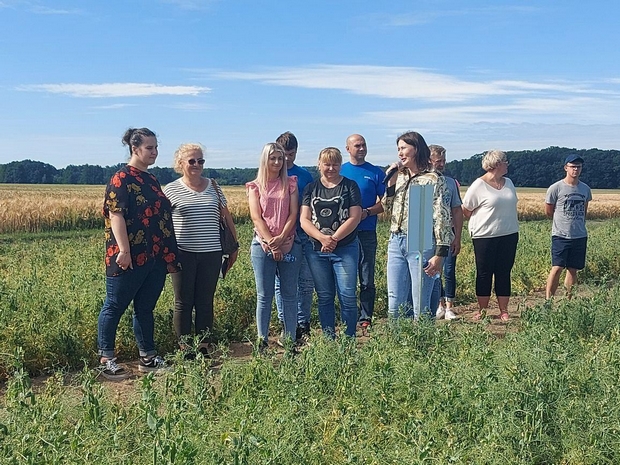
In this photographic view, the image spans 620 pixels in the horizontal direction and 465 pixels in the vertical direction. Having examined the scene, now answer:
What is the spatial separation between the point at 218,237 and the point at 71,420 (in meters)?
2.43

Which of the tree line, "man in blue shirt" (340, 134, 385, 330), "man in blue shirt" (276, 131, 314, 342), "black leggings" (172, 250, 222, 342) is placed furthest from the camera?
the tree line

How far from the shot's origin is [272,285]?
5.86m

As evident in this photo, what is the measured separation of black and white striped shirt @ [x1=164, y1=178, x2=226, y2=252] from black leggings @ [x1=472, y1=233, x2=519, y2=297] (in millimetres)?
3340

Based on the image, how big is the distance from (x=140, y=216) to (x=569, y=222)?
5.45 meters

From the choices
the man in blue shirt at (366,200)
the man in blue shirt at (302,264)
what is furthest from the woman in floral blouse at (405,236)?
the man in blue shirt at (302,264)

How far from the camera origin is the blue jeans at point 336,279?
570cm

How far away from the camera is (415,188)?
548 cm

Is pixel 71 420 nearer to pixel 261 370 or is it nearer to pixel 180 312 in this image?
pixel 261 370

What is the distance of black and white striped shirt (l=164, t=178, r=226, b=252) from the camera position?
569cm

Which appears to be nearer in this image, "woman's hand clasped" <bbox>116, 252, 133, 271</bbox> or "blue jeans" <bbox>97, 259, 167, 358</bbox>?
"woman's hand clasped" <bbox>116, 252, 133, 271</bbox>

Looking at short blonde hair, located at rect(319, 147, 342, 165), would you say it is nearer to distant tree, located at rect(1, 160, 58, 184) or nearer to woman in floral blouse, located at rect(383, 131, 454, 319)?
woman in floral blouse, located at rect(383, 131, 454, 319)

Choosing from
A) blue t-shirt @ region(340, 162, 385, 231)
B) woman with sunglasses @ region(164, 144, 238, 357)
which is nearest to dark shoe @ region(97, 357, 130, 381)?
woman with sunglasses @ region(164, 144, 238, 357)

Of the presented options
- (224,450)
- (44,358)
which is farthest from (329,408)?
(44,358)

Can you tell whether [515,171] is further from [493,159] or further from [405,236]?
[405,236]
